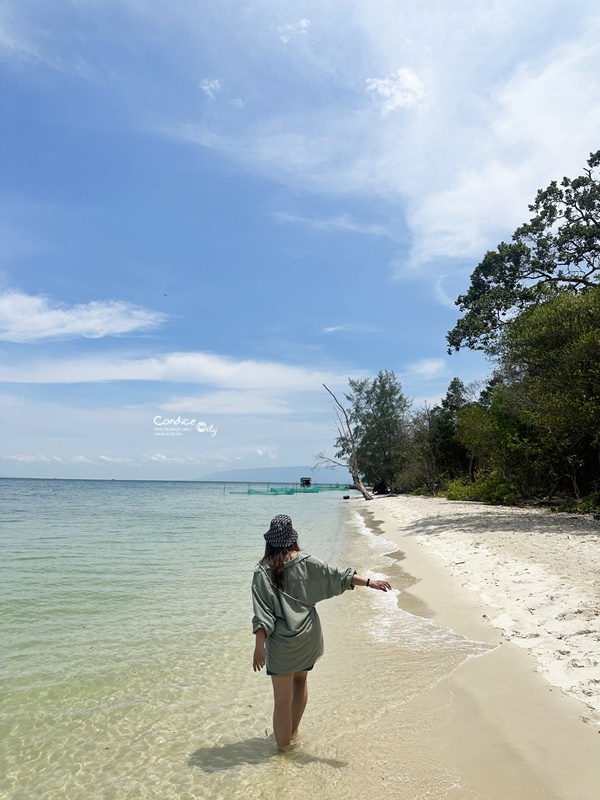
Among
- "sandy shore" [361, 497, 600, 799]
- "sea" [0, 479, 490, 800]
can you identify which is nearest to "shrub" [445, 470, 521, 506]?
"sandy shore" [361, 497, 600, 799]

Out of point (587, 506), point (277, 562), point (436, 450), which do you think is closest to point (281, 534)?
point (277, 562)

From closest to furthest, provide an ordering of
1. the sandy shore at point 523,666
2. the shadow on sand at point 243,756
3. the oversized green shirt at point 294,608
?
1. the sandy shore at point 523,666
2. the oversized green shirt at point 294,608
3. the shadow on sand at point 243,756

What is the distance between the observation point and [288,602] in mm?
3924

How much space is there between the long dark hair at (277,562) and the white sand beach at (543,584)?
257 cm

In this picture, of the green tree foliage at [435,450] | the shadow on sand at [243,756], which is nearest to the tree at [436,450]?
the green tree foliage at [435,450]

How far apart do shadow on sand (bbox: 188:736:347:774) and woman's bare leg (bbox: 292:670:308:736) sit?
0.71 feet

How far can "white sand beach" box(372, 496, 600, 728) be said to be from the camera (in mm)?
5180

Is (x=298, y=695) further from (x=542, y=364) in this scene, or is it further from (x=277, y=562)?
(x=542, y=364)

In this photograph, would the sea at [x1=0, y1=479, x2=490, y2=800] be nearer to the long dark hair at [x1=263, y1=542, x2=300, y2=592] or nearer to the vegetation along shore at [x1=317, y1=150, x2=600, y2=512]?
the long dark hair at [x1=263, y1=542, x2=300, y2=592]

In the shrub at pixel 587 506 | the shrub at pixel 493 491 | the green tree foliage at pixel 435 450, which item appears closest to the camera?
→ the shrub at pixel 587 506

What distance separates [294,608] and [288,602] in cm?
6

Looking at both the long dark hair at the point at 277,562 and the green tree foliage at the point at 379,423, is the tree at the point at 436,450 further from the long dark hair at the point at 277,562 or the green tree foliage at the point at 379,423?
the long dark hair at the point at 277,562

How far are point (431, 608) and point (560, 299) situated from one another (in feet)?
43.1

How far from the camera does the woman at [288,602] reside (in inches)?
152
